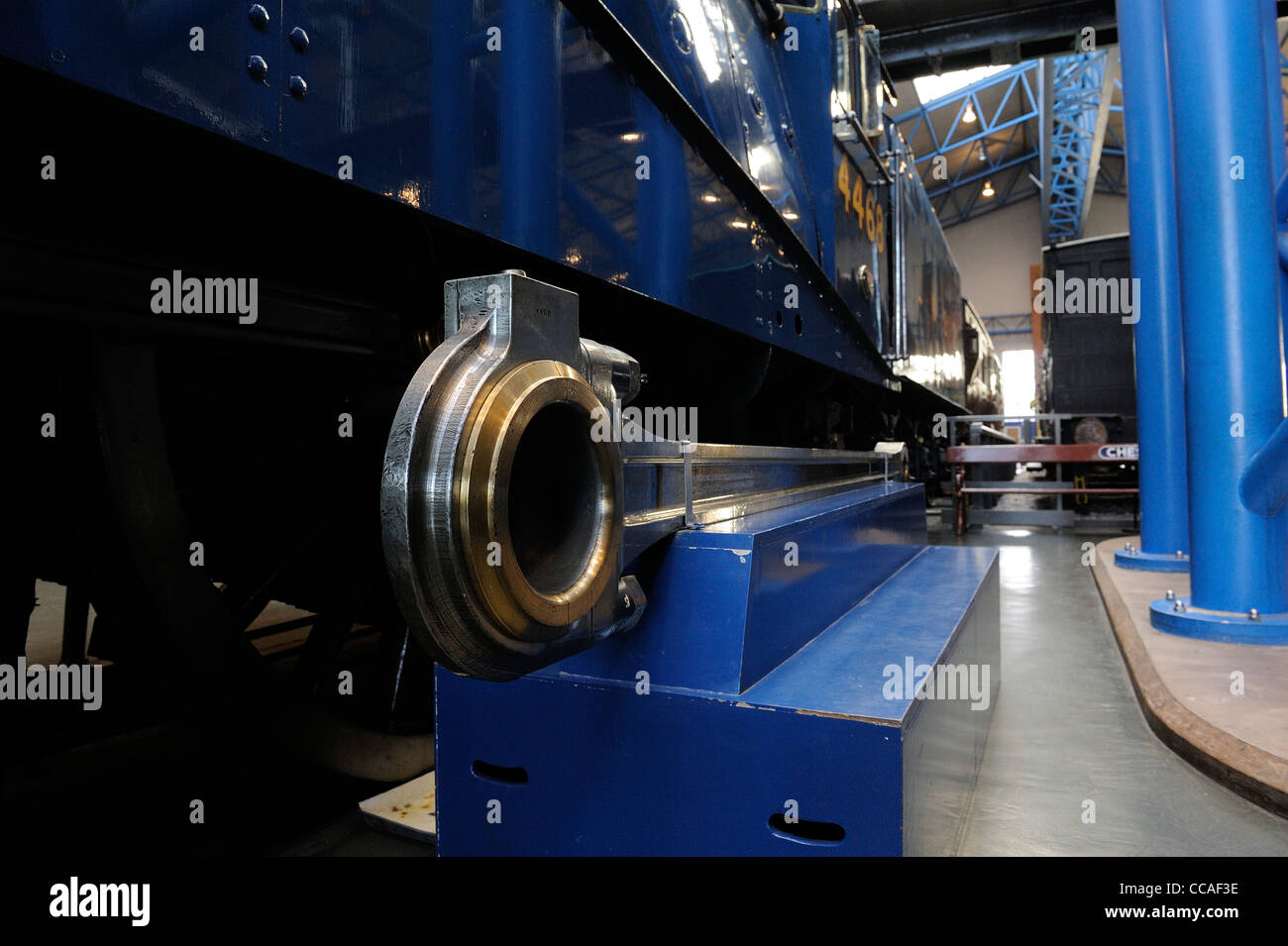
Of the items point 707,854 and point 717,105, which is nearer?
point 707,854

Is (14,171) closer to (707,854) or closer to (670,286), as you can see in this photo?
(670,286)

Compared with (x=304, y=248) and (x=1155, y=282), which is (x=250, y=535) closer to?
(x=304, y=248)

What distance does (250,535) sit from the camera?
200 centimetres

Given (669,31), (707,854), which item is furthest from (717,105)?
(707,854)

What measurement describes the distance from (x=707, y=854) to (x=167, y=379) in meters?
1.26

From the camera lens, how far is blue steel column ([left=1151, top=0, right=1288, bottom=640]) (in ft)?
7.91

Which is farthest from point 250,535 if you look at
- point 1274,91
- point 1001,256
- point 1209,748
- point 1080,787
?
point 1001,256

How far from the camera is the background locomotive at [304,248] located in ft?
2.93

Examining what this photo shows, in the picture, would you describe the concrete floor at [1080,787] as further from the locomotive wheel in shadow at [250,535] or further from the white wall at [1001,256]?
the white wall at [1001,256]

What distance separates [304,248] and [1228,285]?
2.60 metres

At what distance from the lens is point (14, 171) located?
36.4 inches

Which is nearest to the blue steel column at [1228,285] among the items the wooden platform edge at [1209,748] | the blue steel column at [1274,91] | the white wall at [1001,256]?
the blue steel column at [1274,91]

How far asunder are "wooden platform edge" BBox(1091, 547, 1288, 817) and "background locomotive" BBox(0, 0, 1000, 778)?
141 cm

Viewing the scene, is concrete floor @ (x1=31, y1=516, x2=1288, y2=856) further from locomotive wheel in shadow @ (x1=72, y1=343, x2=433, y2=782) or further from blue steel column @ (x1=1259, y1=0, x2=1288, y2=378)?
blue steel column @ (x1=1259, y1=0, x2=1288, y2=378)
